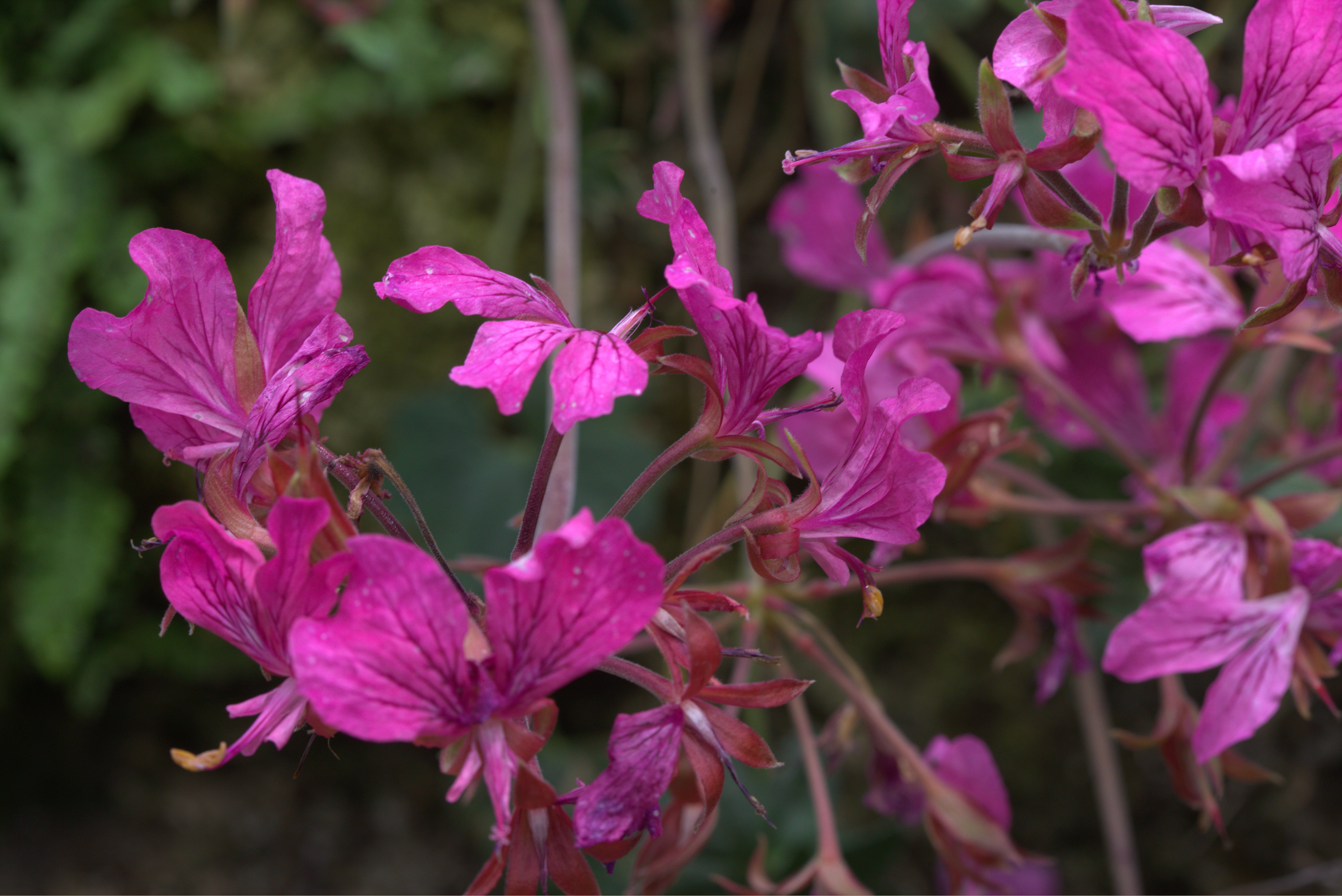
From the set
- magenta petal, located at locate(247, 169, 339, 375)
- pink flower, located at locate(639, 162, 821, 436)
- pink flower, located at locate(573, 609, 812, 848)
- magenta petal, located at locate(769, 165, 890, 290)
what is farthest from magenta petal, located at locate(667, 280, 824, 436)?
magenta petal, located at locate(769, 165, 890, 290)

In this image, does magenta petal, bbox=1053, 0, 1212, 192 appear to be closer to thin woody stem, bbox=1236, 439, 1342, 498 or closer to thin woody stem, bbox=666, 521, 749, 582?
thin woody stem, bbox=666, 521, 749, 582

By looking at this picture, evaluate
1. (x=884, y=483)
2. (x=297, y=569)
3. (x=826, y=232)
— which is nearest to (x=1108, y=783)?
(x=826, y=232)

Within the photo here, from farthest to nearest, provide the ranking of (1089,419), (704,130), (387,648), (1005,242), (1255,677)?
1. (704,130)
2. (1089,419)
3. (1005,242)
4. (1255,677)
5. (387,648)

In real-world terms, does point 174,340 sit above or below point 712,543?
above

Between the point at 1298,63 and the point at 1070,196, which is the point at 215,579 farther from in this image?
the point at 1298,63

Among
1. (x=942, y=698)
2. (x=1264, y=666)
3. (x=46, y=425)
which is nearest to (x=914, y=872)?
(x=942, y=698)

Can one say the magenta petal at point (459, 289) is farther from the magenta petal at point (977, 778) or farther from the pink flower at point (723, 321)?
the magenta petal at point (977, 778)

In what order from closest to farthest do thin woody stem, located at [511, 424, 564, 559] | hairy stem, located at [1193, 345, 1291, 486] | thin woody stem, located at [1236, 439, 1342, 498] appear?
1. thin woody stem, located at [511, 424, 564, 559]
2. thin woody stem, located at [1236, 439, 1342, 498]
3. hairy stem, located at [1193, 345, 1291, 486]
